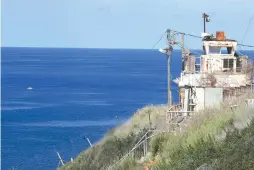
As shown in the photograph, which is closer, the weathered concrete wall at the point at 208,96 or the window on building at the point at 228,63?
the weathered concrete wall at the point at 208,96

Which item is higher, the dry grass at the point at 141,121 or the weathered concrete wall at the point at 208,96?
the weathered concrete wall at the point at 208,96

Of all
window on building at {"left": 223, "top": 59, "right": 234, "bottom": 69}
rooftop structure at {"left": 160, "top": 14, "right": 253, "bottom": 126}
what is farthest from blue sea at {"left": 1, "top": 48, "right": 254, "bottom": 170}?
window on building at {"left": 223, "top": 59, "right": 234, "bottom": 69}

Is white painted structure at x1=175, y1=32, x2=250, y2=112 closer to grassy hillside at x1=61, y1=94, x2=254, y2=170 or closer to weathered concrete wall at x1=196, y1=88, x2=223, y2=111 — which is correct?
weathered concrete wall at x1=196, y1=88, x2=223, y2=111

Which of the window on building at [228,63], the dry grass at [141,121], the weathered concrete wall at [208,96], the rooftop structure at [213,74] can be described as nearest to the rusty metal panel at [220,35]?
the rooftop structure at [213,74]

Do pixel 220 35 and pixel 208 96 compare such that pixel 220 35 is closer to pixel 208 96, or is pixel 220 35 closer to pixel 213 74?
pixel 213 74

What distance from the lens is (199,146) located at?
44.4 feet

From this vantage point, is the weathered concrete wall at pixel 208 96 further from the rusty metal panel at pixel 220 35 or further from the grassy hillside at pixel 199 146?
the rusty metal panel at pixel 220 35

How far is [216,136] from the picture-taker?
14742 millimetres

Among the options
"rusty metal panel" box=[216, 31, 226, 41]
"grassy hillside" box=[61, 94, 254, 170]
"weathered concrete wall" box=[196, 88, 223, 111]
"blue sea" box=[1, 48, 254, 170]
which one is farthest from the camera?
"blue sea" box=[1, 48, 254, 170]

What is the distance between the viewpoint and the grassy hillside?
11664 millimetres

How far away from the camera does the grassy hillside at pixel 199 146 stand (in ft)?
38.3

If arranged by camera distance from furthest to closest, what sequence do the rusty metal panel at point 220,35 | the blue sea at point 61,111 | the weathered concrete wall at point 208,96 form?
the blue sea at point 61,111, the rusty metal panel at point 220,35, the weathered concrete wall at point 208,96

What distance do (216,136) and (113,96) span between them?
7520cm

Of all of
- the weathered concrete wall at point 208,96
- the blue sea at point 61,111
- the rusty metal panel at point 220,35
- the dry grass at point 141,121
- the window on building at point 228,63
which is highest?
the rusty metal panel at point 220,35
